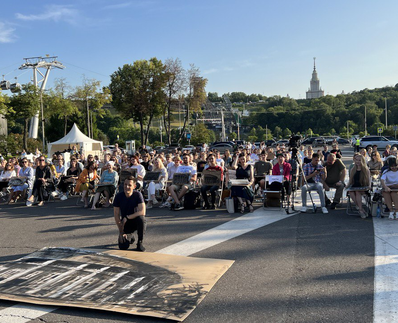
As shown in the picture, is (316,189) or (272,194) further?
(272,194)

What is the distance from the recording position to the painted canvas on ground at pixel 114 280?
4570 mm

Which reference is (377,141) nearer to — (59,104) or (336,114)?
(59,104)

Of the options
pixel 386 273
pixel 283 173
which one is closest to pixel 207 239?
pixel 386 273

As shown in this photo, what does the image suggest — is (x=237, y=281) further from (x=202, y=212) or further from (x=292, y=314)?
(x=202, y=212)

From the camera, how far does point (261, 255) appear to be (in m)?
6.40

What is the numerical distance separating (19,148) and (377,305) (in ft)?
130

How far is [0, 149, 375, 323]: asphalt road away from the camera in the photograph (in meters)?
4.36

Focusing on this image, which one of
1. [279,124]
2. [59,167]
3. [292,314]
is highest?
[279,124]

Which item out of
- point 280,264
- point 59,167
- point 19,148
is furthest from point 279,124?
point 280,264

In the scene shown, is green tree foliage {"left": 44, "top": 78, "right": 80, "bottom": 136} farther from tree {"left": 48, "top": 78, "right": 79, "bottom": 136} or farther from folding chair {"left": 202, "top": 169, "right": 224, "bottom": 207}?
folding chair {"left": 202, "top": 169, "right": 224, "bottom": 207}

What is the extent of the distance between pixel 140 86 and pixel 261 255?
38.7m

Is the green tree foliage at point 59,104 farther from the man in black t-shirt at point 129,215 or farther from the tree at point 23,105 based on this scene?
the man in black t-shirt at point 129,215

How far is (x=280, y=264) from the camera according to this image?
19.4ft

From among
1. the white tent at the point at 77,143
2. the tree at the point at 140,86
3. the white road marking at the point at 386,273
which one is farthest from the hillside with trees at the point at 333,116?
the white road marking at the point at 386,273
